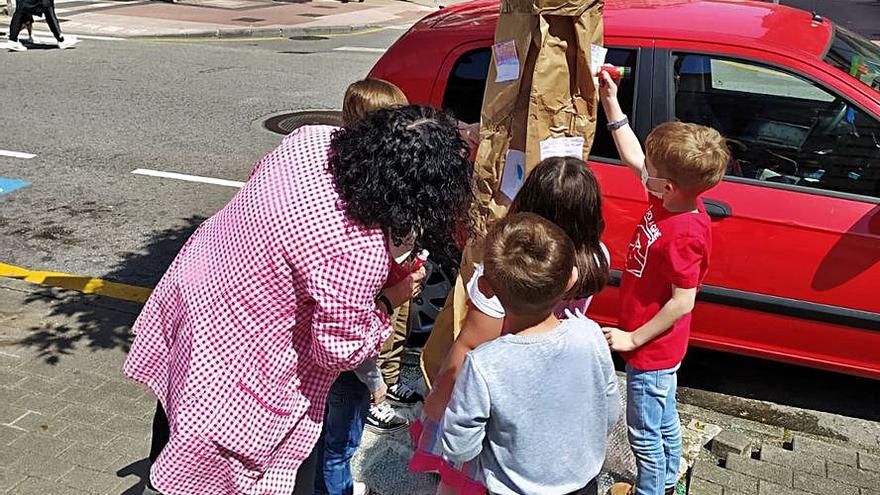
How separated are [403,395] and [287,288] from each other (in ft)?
6.52

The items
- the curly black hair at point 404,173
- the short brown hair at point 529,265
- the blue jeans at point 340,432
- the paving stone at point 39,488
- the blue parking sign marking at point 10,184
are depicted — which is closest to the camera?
the short brown hair at point 529,265

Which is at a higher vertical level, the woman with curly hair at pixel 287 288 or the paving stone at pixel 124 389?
the woman with curly hair at pixel 287 288

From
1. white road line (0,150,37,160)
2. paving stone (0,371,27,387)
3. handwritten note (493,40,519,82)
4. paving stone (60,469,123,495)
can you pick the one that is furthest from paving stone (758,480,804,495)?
white road line (0,150,37,160)

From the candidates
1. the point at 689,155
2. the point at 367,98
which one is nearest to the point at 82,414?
the point at 367,98

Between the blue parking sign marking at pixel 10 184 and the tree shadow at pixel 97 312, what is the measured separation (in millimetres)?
1669

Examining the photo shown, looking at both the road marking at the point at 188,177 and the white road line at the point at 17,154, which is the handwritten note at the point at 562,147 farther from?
the white road line at the point at 17,154

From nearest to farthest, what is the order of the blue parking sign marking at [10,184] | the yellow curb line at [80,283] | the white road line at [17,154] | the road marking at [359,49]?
the yellow curb line at [80,283], the blue parking sign marking at [10,184], the white road line at [17,154], the road marking at [359,49]

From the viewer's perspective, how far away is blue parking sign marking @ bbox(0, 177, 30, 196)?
688cm

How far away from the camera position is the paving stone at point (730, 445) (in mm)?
3717

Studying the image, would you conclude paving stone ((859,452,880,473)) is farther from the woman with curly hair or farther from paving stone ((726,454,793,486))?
the woman with curly hair

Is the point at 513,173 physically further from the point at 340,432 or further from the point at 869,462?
the point at 869,462

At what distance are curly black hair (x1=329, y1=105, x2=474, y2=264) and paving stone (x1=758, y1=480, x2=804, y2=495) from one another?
78.3 inches

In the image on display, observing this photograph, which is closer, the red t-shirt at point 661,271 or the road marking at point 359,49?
the red t-shirt at point 661,271

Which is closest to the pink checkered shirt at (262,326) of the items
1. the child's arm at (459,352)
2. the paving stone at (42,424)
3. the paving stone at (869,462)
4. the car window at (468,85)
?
the child's arm at (459,352)
